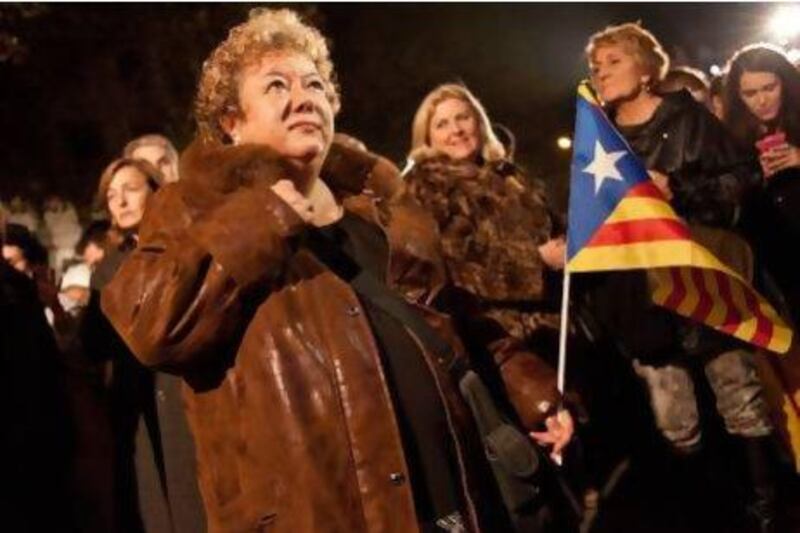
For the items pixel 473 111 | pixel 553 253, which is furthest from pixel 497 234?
pixel 473 111

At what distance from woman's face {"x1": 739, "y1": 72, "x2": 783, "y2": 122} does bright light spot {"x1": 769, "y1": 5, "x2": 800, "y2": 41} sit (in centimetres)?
262

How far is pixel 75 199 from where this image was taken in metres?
15.9

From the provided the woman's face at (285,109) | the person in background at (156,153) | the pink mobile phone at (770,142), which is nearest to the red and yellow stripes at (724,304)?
the pink mobile phone at (770,142)

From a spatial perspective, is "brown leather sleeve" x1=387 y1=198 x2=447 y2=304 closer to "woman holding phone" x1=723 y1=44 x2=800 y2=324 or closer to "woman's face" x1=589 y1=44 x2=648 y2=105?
"woman's face" x1=589 y1=44 x2=648 y2=105

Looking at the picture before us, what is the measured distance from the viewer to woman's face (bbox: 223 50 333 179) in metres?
2.96

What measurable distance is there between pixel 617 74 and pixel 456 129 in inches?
34.7

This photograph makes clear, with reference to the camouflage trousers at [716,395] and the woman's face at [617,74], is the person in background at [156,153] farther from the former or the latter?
the camouflage trousers at [716,395]

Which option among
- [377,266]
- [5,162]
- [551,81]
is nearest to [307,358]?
[377,266]

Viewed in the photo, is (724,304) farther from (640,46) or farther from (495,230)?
(640,46)

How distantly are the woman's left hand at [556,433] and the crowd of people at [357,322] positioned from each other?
0.01 m

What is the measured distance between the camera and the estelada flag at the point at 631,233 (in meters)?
4.09

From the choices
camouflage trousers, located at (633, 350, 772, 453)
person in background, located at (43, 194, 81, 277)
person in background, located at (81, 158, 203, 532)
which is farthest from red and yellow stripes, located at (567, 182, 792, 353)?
person in background, located at (43, 194, 81, 277)

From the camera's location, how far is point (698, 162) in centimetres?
521

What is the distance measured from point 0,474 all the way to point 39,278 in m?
1.57
